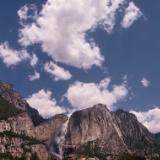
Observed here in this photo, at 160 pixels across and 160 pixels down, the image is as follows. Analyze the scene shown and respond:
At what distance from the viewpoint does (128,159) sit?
533ft

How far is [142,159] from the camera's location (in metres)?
168

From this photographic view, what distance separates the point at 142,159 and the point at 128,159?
7.72 meters
